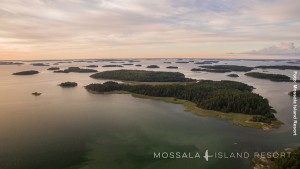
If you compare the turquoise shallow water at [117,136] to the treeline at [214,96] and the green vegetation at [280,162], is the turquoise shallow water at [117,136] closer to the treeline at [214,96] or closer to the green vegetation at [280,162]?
the green vegetation at [280,162]

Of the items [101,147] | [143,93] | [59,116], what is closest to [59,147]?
[101,147]

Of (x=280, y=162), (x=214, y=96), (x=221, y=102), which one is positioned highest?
(x=214, y=96)

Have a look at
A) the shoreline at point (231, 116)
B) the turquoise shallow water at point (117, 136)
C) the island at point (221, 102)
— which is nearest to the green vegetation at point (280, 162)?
the turquoise shallow water at point (117, 136)

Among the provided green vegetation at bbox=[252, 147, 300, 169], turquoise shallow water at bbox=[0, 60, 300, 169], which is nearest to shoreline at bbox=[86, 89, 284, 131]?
turquoise shallow water at bbox=[0, 60, 300, 169]

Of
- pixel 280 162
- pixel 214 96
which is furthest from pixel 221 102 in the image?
pixel 280 162

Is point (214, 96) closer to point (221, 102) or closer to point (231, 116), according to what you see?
point (221, 102)

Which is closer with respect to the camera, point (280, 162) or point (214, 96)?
point (280, 162)

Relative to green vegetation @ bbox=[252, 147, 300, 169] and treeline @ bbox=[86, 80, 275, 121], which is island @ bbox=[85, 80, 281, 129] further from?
green vegetation @ bbox=[252, 147, 300, 169]
